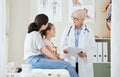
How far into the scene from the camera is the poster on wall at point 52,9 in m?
3.83

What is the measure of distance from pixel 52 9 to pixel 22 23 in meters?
0.52

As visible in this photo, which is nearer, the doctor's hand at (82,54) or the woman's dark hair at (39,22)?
the woman's dark hair at (39,22)

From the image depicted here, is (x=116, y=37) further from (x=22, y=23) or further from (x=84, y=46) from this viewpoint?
(x=22, y=23)

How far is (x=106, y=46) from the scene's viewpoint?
3.67 meters

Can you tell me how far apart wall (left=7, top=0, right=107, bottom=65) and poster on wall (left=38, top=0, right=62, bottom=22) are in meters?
0.06

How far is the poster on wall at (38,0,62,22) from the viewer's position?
383cm

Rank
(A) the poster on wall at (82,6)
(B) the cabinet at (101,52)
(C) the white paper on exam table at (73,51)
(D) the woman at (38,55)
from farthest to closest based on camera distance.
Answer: (A) the poster on wall at (82,6) < (B) the cabinet at (101,52) < (C) the white paper on exam table at (73,51) < (D) the woman at (38,55)

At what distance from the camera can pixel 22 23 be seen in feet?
12.4

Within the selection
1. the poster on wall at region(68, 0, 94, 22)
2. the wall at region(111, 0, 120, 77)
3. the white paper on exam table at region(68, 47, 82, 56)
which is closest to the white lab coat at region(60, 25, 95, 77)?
the white paper on exam table at region(68, 47, 82, 56)

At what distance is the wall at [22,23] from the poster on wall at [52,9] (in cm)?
6

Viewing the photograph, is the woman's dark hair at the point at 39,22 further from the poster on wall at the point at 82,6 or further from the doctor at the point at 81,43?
the poster on wall at the point at 82,6

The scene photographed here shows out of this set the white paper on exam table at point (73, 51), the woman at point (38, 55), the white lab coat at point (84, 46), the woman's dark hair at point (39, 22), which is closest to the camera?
the woman at point (38, 55)

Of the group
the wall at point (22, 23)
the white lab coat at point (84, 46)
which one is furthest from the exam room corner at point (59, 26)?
the white lab coat at point (84, 46)

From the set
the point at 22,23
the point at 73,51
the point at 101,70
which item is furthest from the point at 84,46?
the point at 22,23
